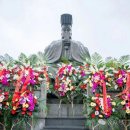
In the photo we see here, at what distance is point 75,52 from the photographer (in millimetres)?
11133

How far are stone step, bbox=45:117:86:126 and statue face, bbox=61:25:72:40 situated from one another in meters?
4.71

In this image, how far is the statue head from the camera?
11852mm

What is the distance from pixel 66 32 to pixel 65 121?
16.6ft

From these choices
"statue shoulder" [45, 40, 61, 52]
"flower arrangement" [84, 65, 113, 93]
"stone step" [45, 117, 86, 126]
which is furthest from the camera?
"statue shoulder" [45, 40, 61, 52]

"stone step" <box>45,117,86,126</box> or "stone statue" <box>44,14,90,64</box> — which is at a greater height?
"stone statue" <box>44,14,90,64</box>

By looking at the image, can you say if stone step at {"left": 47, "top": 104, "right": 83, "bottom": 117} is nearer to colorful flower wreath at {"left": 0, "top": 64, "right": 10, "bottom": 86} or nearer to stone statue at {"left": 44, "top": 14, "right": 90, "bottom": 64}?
colorful flower wreath at {"left": 0, "top": 64, "right": 10, "bottom": 86}

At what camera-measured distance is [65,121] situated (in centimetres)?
754

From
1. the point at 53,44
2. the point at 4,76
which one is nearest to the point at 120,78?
the point at 4,76

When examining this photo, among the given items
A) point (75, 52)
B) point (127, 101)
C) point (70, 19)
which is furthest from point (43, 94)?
point (70, 19)

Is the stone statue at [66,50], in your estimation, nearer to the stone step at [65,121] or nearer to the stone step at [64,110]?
the stone step at [64,110]

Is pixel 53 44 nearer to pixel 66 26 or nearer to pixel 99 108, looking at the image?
pixel 66 26

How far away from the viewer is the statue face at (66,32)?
1180 cm

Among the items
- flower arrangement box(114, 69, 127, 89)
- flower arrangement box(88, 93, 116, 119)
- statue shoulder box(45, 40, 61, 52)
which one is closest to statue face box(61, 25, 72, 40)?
statue shoulder box(45, 40, 61, 52)

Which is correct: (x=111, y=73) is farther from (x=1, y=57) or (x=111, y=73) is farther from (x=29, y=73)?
(x=1, y=57)
